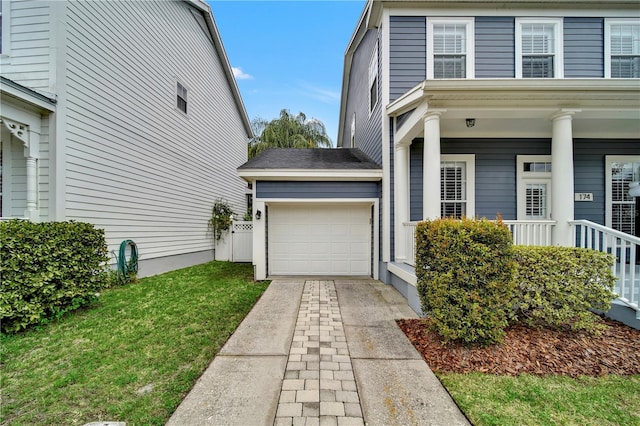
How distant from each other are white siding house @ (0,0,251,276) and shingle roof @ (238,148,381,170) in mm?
2896

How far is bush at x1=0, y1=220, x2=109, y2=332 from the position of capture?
3.63 meters

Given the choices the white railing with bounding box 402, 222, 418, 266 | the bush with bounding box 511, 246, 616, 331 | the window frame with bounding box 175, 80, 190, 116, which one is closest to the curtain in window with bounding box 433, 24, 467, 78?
the white railing with bounding box 402, 222, 418, 266

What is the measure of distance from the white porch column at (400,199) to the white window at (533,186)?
9.17 feet

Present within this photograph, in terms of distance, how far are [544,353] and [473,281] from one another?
44.0 inches

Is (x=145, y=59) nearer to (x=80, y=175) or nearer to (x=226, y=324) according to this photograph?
(x=80, y=175)

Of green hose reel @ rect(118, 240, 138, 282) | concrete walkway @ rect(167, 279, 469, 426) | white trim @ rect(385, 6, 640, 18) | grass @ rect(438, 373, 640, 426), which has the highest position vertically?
white trim @ rect(385, 6, 640, 18)

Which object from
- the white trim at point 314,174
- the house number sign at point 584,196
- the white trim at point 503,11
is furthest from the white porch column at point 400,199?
the house number sign at point 584,196

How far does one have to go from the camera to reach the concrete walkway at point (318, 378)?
2156 mm

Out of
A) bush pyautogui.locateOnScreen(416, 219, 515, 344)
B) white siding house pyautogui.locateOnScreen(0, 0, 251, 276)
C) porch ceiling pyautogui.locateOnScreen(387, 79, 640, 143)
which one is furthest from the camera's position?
white siding house pyautogui.locateOnScreen(0, 0, 251, 276)

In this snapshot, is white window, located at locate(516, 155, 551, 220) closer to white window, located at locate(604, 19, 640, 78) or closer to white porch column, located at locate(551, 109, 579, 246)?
white porch column, located at locate(551, 109, 579, 246)

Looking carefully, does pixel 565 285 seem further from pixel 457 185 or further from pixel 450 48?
pixel 450 48

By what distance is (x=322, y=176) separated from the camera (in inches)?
265

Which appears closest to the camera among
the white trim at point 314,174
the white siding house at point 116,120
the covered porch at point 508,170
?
the white siding house at point 116,120

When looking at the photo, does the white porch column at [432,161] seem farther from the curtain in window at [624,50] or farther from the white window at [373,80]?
the curtain in window at [624,50]
